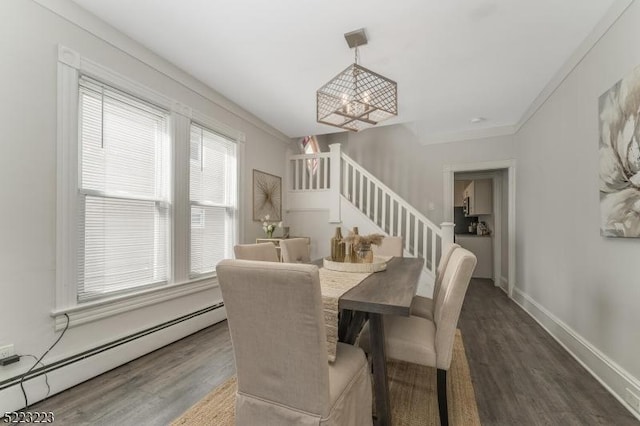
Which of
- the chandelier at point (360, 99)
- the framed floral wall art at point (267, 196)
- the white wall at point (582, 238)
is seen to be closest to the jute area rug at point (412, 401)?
the white wall at point (582, 238)

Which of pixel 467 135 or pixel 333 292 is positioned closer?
pixel 333 292

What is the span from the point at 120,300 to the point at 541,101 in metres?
4.68

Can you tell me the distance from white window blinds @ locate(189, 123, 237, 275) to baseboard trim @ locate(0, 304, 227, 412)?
2.02 ft

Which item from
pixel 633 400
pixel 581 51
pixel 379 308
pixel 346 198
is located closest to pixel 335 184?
pixel 346 198

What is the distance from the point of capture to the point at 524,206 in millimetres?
3877

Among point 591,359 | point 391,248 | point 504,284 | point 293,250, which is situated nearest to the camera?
point 591,359

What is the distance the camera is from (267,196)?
4266 mm

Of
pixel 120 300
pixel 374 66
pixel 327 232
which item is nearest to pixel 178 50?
pixel 374 66

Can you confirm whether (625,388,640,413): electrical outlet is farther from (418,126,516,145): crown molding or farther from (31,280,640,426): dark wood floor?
(418,126,516,145): crown molding

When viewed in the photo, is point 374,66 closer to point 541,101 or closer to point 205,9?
point 205,9

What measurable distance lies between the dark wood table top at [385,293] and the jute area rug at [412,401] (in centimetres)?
74

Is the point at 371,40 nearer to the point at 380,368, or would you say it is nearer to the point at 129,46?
the point at 129,46

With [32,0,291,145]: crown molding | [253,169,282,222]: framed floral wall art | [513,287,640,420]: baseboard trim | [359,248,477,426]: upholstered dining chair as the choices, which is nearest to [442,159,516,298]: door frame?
[513,287,640,420]: baseboard trim

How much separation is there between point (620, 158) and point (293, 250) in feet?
8.27
